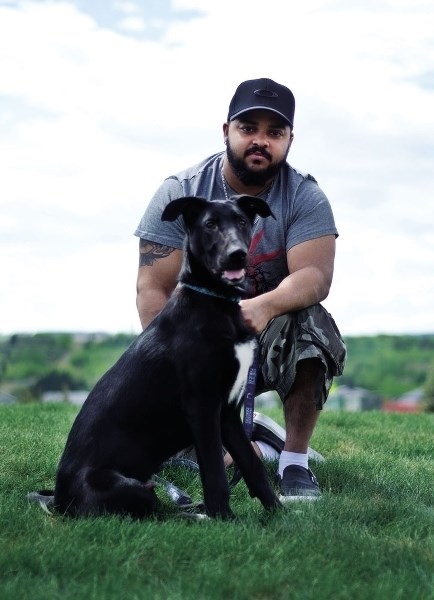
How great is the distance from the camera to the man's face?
490 centimetres

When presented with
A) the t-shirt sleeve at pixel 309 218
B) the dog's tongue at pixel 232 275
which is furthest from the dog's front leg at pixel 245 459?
the t-shirt sleeve at pixel 309 218

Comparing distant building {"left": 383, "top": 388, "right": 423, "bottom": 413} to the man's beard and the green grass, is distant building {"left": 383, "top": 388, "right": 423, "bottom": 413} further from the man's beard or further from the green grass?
the green grass

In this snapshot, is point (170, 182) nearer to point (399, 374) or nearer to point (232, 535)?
point (232, 535)

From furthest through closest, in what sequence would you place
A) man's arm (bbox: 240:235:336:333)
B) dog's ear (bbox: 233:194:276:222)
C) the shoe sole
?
1. man's arm (bbox: 240:235:336:333)
2. the shoe sole
3. dog's ear (bbox: 233:194:276:222)

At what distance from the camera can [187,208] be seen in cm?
383

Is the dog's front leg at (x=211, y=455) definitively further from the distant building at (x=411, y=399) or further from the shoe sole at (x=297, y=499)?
the distant building at (x=411, y=399)

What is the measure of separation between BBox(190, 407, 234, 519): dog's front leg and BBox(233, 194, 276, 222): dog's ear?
3.04 feet

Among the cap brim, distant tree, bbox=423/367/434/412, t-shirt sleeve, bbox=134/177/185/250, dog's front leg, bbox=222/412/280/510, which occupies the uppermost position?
the cap brim

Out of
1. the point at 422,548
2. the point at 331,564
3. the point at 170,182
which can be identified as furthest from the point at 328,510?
the point at 170,182

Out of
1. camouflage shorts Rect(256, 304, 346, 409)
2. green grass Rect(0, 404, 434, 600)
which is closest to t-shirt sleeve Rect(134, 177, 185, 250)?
camouflage shorts Rect(256, 304, 346, 409)

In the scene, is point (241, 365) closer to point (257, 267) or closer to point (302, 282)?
point (302, 282)

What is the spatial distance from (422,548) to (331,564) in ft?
1.72

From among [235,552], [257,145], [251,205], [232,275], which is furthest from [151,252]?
[235,552]

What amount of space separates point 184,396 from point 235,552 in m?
0.70
